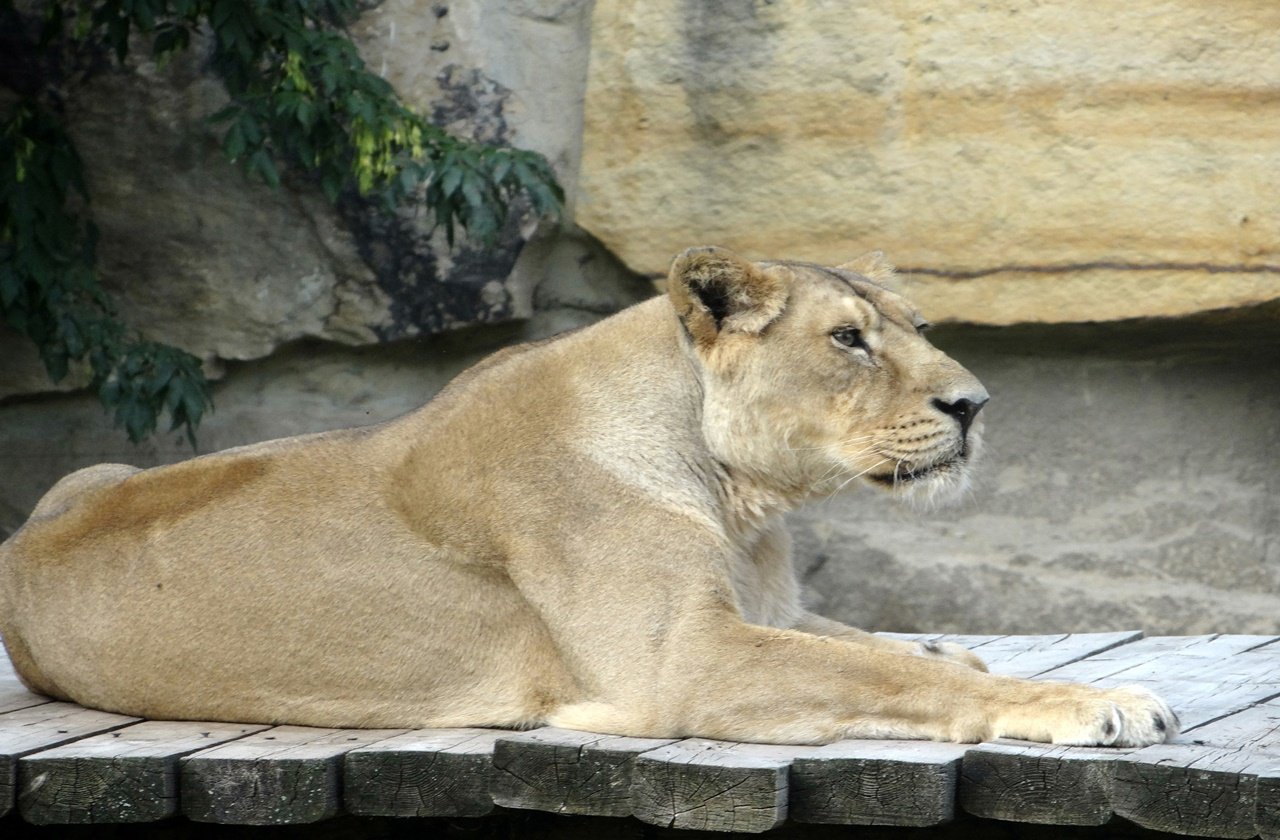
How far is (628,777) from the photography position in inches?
119

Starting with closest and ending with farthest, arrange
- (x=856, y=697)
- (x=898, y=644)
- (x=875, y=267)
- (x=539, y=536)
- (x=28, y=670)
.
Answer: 1. (x=856, y=697)
2. (x=539, y=536)
3. (x=28, y=670)
4. (x=898, y=644)
5. (x=875, y=267)

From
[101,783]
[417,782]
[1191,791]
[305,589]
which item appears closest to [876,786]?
[1191,791]

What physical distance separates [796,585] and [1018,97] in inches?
73.9

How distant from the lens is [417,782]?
3129mm

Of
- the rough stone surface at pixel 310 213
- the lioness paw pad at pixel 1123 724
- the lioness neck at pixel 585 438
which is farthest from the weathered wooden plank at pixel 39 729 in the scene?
the rough stone surface at pixel 310 213

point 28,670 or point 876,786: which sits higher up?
point 876,786

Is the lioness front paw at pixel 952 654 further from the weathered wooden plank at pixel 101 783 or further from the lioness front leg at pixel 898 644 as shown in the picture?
the weathered wooden plank at pixel 101 783

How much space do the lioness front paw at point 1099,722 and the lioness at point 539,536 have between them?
0.70 feet

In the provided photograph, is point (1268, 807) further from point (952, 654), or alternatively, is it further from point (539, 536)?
point (539, 536)

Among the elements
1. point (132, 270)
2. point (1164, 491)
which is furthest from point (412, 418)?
point (1164, 491)

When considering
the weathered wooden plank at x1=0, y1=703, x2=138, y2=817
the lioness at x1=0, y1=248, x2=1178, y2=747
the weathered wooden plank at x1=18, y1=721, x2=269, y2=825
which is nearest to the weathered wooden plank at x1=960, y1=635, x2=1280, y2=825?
the lioness at x1=0, y1=248, x2=1178, y2=747

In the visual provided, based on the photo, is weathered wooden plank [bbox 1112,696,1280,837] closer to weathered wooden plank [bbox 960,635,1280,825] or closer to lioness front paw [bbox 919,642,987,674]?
weathered wooden plank [bbox 960,635,1280,825]

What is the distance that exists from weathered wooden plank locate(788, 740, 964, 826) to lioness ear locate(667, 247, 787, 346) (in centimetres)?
95

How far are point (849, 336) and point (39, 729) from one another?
5.69ft
